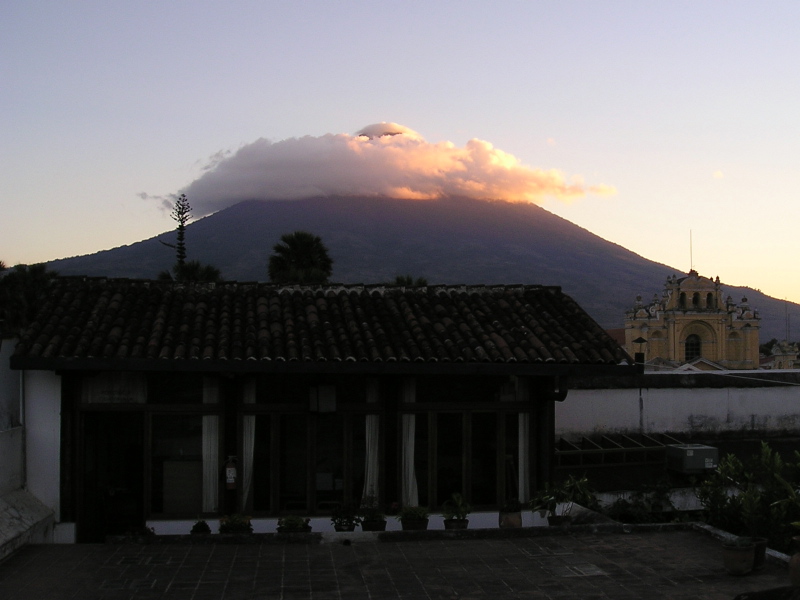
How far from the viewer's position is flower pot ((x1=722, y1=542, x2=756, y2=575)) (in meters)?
9.11

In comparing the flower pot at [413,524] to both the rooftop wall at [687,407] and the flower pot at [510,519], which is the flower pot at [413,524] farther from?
the rooftop wall at [687,407]

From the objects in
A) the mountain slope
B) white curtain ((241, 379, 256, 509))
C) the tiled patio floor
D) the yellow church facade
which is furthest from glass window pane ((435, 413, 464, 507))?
the mountain slope

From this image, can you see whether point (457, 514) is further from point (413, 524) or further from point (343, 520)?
point (343, 520)

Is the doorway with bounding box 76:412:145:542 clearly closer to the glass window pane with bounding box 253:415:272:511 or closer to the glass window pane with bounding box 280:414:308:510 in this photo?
the glass window pane with bounding box 253:415:272:511

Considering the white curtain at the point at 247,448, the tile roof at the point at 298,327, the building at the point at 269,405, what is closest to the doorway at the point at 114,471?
the building at the point at 269,405

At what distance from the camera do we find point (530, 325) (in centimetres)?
1374

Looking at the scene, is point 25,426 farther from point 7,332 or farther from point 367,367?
point 367,367

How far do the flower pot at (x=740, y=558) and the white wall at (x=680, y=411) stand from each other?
28.3 ft

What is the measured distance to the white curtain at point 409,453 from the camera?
12859 mm

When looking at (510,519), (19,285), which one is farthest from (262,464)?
(19,285)

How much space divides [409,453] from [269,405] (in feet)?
7.50

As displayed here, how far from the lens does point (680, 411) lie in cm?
1847

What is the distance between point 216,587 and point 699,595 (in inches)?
197

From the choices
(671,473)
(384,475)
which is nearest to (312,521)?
(384,475)
